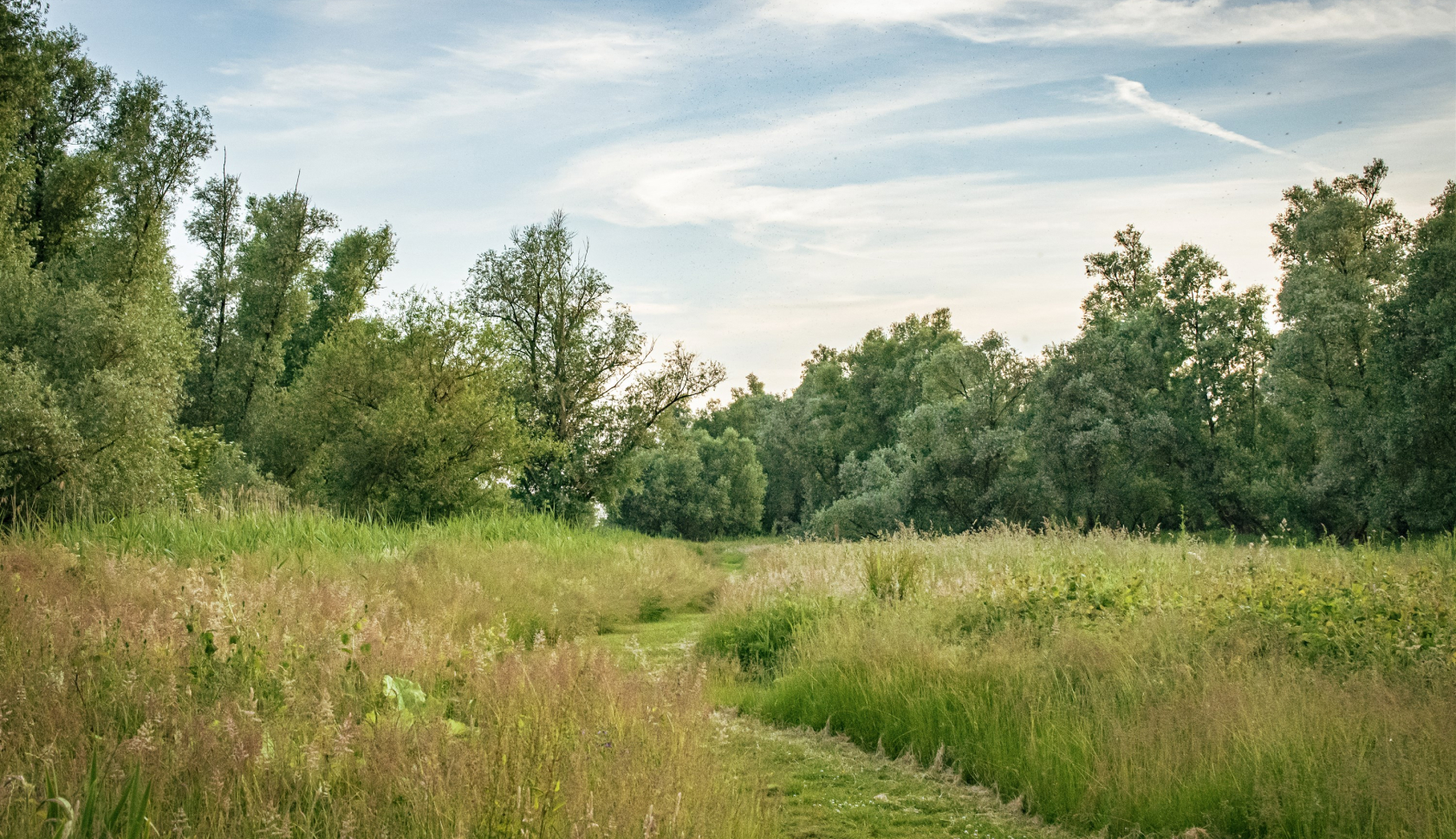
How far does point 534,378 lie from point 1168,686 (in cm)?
3000

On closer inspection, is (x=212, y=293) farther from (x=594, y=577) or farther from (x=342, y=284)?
(x=594, y=577)

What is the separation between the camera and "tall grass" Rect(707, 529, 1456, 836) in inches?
181

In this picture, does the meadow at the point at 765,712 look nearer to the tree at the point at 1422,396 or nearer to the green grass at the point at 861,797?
the green grass at the point at 861,797

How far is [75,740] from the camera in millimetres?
4234

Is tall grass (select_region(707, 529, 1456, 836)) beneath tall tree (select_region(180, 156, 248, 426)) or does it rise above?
beneath

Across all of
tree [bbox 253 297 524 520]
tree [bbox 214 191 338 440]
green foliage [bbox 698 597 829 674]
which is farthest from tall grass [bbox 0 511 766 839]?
tree [bbox 214 191 338 440]

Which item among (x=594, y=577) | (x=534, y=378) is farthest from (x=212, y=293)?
(x=594, y=577)

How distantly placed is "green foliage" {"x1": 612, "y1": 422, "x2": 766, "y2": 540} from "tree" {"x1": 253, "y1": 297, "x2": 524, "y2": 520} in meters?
33.0

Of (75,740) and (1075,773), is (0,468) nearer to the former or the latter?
(75,740)

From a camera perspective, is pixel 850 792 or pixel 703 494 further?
pixel 703 494

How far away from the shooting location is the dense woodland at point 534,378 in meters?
18.6

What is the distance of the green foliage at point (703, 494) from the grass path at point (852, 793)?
5233 cm

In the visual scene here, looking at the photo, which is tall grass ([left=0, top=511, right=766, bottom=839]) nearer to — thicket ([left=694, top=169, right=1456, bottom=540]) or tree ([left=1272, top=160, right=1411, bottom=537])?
thicket ([left=694, top=169, right=1456, bottom=540])

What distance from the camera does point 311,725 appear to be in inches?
178
